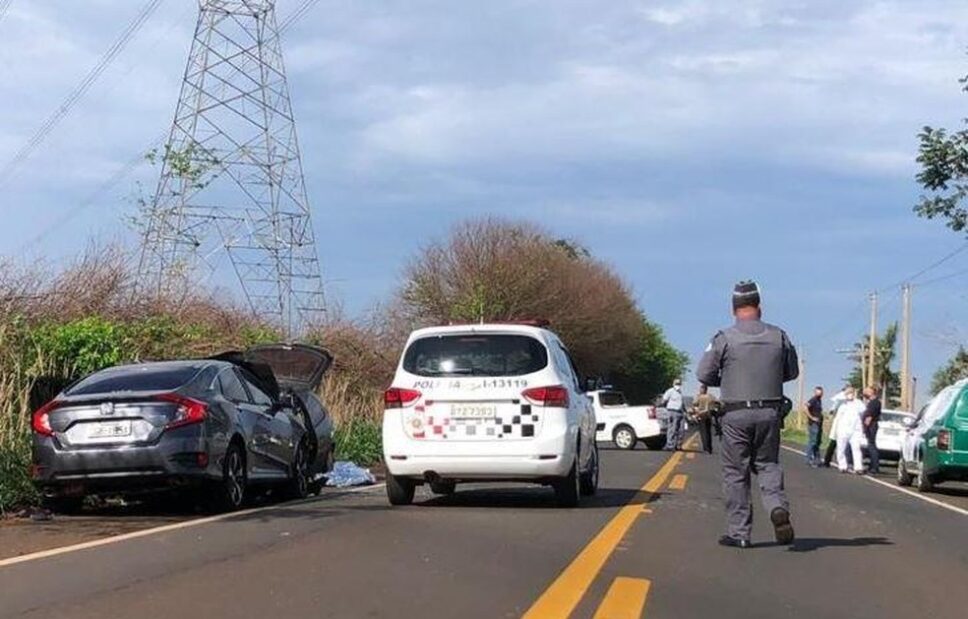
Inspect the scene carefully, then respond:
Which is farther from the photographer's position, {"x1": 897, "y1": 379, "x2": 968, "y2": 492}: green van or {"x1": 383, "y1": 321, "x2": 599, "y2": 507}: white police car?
{"x1": 897, "y1": 379, "x2": 968, "y2": 492}: green van

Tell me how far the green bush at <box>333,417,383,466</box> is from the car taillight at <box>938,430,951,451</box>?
8.91 meters

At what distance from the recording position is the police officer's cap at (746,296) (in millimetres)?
9664

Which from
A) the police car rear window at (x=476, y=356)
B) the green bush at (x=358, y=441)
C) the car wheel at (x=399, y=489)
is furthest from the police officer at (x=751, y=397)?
the green bush at (x=358, y=441)

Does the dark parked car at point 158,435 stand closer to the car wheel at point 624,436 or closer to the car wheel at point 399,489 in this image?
the car wheel at point 399,489

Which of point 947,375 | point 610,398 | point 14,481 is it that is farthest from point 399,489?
point 947,375

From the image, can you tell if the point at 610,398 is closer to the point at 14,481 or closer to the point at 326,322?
the point at 326,322

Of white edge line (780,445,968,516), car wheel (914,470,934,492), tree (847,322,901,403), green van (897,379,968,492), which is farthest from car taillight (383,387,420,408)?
tree (847,322,901,403)

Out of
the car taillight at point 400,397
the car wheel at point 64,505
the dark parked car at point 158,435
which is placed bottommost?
the car wheel at point 64,505

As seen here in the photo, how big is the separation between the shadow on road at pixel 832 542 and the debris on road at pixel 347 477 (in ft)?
26.2

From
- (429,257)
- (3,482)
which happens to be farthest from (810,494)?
(429,257)

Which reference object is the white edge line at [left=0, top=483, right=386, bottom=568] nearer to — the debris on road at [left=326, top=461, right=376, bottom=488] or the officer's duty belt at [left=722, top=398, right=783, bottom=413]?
the debris on road at [left=326, top=461, right=376, bottom=488]

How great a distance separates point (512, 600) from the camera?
7.45 metres

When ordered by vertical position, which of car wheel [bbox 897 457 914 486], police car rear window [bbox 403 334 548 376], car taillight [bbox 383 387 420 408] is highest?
police car rear window [bbox 403 334 548 376]

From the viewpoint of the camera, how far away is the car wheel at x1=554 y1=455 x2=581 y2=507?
12883 millimetres
